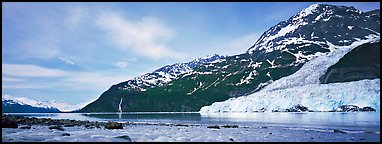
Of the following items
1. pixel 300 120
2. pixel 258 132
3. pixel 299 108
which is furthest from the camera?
pixel 299 108

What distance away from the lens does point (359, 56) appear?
154625mm

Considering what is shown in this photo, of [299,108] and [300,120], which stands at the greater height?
[299,108]

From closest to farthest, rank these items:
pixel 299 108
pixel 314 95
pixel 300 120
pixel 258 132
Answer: pixel 258 132
pixel 300 120
pixel 314 95
pixel 299 108

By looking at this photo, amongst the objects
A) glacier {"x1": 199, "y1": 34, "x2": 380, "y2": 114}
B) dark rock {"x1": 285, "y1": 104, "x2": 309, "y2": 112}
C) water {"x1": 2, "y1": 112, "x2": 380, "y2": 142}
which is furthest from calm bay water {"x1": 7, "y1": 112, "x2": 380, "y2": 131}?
dark rock {"x1": 285, "y1": 104, "x2": 309, "y2": 112}

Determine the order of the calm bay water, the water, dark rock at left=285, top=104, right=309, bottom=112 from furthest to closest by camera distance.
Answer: dark rock at left=285, top=104, right=309, bottom=112 < the calm bay water < the water

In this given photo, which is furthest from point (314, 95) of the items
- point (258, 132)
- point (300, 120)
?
point (258, 132)

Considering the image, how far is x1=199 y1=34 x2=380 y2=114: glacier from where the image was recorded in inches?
3277

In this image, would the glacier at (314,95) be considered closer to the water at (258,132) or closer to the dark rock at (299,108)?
the dark rock at (299,108)

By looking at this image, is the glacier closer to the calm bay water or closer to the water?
the calm bay water

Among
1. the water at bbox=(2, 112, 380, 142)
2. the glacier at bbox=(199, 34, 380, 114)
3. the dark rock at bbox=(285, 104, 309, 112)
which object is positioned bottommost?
the water at bbox=(2, 112, 380, 142)

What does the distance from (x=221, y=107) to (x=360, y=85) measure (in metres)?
56.7

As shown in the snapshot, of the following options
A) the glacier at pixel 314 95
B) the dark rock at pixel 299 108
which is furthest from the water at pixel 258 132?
the dark rock at pixel 299 108

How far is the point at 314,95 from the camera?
3716 inches

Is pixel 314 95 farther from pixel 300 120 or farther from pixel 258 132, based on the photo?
pixel 258 132
